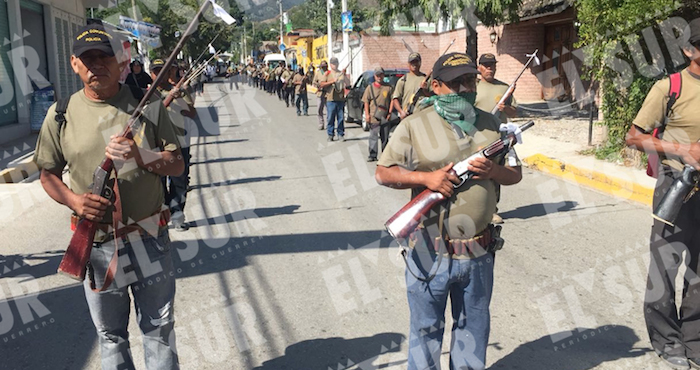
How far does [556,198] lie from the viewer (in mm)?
8484

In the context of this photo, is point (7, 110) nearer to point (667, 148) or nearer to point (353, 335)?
point (353, 335)

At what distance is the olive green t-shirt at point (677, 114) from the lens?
362 centimetres

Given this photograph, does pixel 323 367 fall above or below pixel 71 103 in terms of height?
below

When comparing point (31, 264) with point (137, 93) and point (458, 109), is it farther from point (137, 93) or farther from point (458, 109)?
point (458, 109)

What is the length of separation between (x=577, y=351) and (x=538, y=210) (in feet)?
12.7

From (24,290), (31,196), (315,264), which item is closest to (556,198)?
(315,264)

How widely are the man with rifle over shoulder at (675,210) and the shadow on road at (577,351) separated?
252 millimetres

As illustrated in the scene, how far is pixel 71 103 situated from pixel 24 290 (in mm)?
2987

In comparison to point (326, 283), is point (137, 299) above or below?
above

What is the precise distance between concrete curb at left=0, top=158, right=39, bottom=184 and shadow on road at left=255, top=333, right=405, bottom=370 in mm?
7339

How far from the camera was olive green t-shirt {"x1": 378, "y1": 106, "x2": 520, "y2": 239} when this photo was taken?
2.98 metres

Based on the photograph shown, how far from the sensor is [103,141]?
2.88 metres

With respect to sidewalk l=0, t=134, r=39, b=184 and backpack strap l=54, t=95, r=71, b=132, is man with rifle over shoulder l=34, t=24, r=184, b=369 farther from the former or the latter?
sidewalk l=0, t=134, r=39, b=184

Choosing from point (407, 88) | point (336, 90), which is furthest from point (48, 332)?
point (336, 90)
